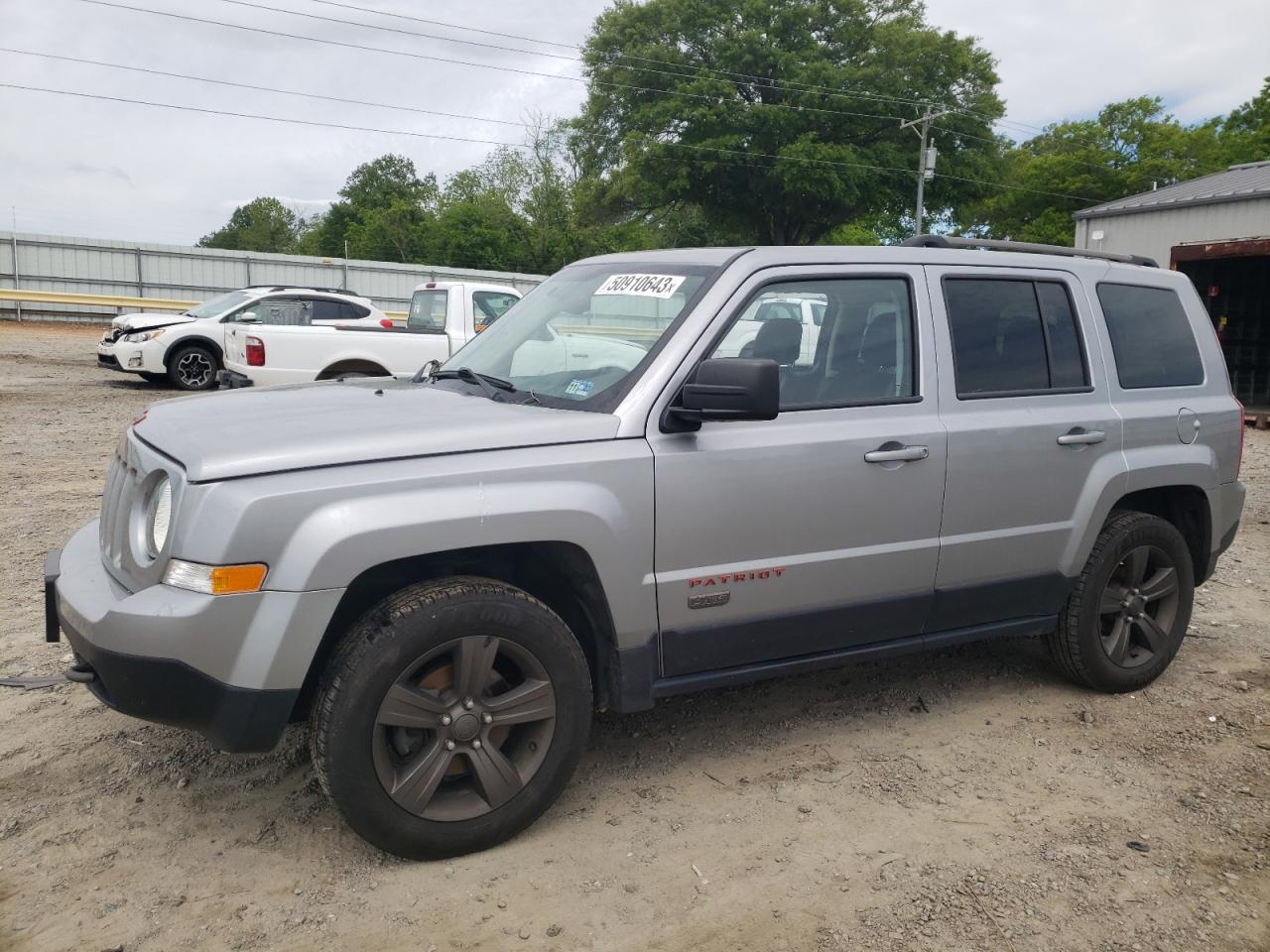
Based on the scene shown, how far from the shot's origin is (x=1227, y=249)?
17859 mm

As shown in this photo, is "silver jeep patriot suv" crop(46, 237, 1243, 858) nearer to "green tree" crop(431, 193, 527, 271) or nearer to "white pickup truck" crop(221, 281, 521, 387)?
"white pickup truck" crop(221, 281, 521, 387)

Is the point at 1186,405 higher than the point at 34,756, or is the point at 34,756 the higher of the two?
the point at 1186,405

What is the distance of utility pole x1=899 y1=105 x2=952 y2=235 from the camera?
3839 cm

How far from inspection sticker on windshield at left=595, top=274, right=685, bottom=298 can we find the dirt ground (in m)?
1.73

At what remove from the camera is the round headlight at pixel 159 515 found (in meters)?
2.99

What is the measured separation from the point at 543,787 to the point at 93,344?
25.1m

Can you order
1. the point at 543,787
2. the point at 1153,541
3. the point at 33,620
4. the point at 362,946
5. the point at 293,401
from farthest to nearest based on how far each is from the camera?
the point at 33,620, the point at 1153,541, the point at 293,401, the point at 543,787, the point at 362,946

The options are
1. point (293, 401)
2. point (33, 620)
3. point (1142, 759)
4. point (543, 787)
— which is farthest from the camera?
point (33, 620)

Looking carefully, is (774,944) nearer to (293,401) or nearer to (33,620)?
(293,401)

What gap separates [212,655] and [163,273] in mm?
34835

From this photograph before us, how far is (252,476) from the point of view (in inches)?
113

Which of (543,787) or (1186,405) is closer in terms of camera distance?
(543,787)

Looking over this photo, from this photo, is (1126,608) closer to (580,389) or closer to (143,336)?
(580,389)

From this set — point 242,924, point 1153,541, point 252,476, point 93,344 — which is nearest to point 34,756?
point 242,924
